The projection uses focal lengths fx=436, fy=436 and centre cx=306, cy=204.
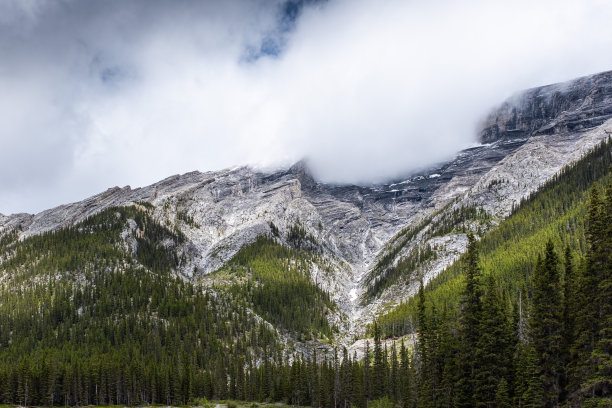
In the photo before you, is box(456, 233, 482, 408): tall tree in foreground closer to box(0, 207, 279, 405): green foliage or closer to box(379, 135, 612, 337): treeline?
box(379, 135, 612, 337): treeline

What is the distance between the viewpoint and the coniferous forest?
41.5 metres

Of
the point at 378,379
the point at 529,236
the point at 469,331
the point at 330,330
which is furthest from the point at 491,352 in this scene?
the point at 330,330

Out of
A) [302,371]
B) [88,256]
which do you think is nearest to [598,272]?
[302,371]

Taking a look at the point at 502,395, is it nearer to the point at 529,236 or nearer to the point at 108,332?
the point at 108,332

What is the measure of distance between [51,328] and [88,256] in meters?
47.0

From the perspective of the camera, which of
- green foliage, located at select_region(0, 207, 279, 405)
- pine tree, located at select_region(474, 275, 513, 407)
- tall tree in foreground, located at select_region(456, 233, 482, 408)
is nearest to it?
pine tree, located at select_region(474, 275, 513, 407)

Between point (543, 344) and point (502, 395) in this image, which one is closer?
point (502, 395)

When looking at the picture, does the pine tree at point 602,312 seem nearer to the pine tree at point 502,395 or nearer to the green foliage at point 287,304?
the pine tree at point 502,395

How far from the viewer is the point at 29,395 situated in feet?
316

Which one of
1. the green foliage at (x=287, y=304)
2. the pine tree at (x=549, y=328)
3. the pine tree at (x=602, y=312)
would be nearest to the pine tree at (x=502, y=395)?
the pine tree at (x=549, y=328)


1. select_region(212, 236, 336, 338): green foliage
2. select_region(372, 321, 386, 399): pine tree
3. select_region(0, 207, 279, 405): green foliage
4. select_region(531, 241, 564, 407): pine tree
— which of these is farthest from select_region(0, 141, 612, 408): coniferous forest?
select_region(212, 236, 336, 338): green foliage

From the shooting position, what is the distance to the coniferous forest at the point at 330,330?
4153 centimetres

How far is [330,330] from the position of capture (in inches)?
6929

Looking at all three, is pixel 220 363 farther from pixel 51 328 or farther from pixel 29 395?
pixel 51 328
